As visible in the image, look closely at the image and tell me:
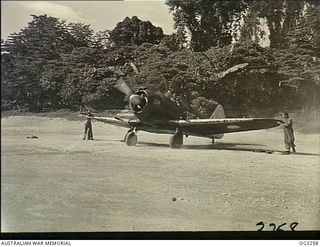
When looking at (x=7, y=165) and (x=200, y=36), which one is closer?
(x=7, y=165)

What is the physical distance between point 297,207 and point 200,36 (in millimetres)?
617

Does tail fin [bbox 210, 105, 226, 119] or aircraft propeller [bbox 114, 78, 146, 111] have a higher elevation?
aircraft propeller [bbox 114, 78, 146, 111]

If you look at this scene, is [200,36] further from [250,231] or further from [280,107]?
[250,231]

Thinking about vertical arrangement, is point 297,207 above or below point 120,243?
above

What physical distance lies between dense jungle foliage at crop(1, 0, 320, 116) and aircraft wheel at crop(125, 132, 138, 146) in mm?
95

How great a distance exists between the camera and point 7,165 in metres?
1.70

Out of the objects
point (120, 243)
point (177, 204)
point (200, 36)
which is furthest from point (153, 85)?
point (120, 243)

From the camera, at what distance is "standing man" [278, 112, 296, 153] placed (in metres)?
1.79

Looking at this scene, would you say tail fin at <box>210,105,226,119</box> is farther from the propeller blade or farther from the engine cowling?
the propeller blade

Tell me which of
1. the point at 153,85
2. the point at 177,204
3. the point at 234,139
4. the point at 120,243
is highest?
the point at 153,85

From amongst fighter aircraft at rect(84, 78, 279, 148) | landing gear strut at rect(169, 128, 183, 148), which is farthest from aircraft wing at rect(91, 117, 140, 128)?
landing gear strut at rect(169, 128, 183, 148)

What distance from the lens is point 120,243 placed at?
173 cm

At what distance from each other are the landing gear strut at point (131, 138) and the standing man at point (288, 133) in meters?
0.46

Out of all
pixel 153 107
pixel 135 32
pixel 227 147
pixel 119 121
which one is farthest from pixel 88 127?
pixel 227 147
